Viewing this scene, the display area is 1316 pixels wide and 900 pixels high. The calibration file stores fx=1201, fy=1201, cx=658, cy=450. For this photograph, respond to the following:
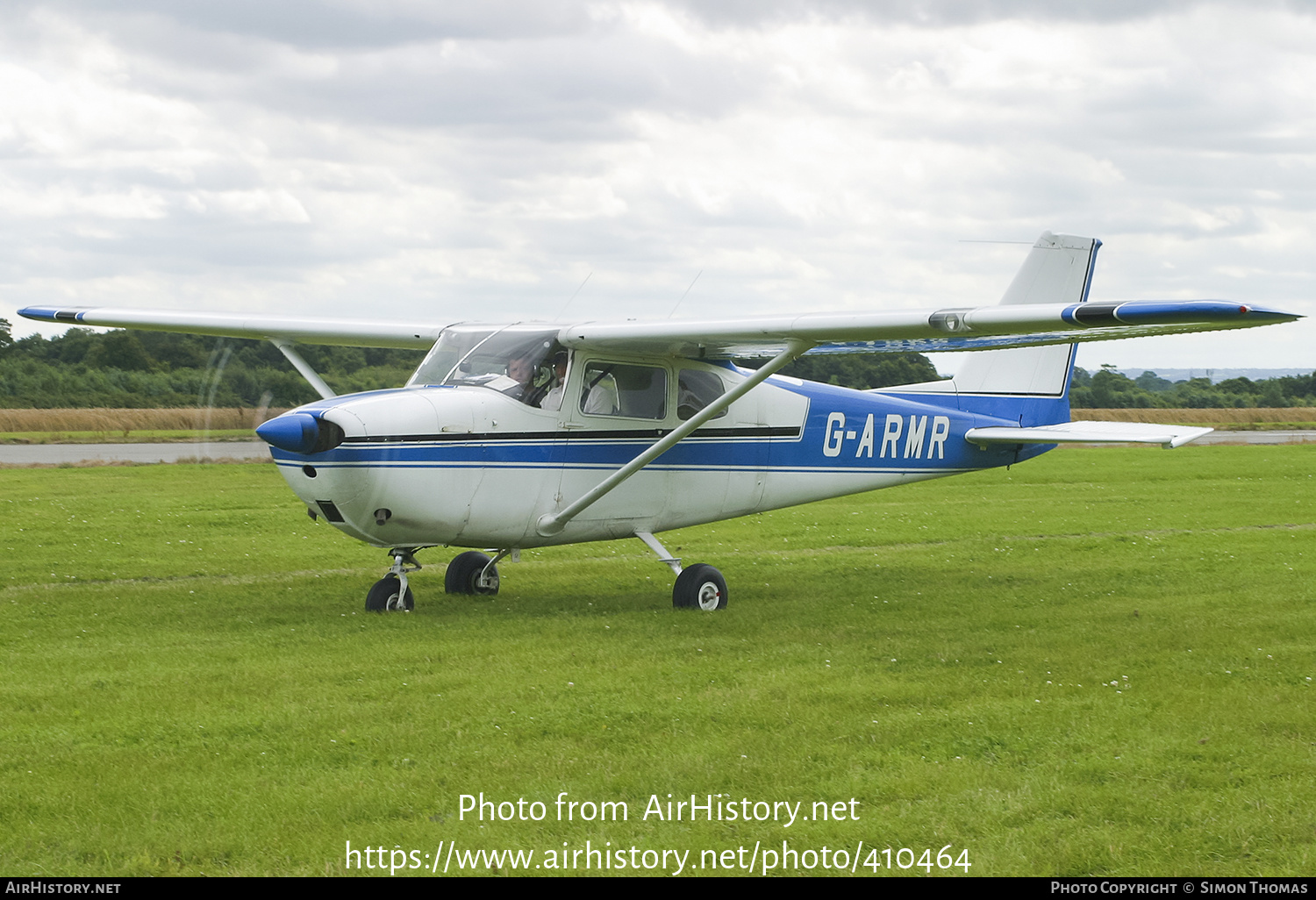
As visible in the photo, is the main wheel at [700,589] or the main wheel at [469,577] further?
the main wheel at [469,577]

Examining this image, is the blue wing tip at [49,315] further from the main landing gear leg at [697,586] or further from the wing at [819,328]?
the main landing gear leg at [697,586]

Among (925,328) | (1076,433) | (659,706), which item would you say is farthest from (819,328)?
(1076,433)

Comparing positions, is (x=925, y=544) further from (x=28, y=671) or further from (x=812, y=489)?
(x=28, y=671)

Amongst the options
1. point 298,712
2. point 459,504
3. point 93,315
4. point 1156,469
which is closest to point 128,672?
point 298,712

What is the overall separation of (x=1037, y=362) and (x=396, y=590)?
8.62 metres

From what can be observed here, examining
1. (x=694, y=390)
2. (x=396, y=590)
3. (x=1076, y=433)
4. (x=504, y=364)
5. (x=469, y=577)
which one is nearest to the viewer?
(x=504, y=364)

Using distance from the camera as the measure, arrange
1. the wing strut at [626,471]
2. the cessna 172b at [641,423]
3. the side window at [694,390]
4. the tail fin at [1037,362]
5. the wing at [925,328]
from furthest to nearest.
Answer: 1. the tail fin at [1037,362]
2. the side window at [694,390]
3. the wing strut at [626,471]
4. the cessna 172b at [641,423]
5. the wing at [925,328]

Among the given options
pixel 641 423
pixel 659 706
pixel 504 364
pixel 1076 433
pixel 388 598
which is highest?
pixel 504 364

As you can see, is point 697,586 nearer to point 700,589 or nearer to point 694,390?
point 700,589

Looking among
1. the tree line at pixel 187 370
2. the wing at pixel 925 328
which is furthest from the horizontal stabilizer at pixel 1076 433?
the tree line at pixel 187 370

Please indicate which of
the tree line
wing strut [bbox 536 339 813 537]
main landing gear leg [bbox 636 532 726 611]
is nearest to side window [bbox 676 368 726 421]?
wing strut [bbox 536 339 813 537]

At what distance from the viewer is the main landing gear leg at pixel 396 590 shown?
11.0 metres

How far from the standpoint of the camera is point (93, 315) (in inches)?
558

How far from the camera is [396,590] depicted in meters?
11.1
